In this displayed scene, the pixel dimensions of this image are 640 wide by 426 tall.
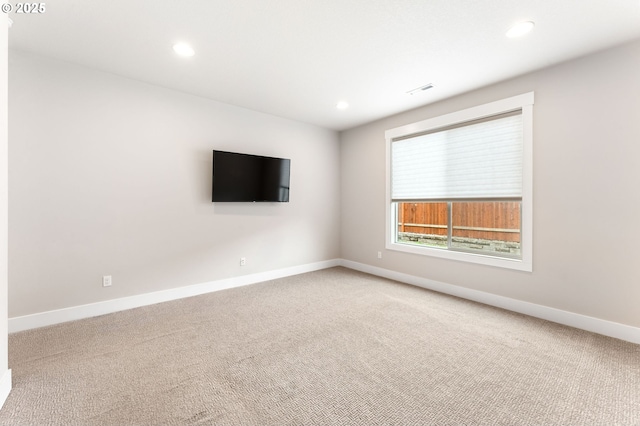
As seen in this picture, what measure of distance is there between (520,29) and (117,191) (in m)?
4.35

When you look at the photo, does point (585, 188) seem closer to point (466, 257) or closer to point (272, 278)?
point (466, 257)

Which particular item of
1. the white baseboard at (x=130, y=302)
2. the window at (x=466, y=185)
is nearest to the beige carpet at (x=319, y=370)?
the white baseboard at (x=130, y=302)

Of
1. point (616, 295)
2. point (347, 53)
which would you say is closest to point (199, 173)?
point (347, 53)

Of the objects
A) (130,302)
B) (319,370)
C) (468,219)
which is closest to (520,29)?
(468,219)

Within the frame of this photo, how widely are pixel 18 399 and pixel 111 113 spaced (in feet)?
9.12

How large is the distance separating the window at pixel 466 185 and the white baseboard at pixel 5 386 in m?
4.34

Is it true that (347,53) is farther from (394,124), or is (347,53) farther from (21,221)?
(21,221)

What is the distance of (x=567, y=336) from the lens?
2.61 meters

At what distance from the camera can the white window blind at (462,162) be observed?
130 inches

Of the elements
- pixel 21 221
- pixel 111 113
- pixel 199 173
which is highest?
pixel 111 113

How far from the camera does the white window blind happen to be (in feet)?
10.9

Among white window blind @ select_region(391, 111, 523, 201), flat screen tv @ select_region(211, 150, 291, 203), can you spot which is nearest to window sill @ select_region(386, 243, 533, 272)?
white window blind @ select_region(391, 111, 523, 201)

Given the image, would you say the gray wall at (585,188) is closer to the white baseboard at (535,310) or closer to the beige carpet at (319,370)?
the white baseboard at (535,310)

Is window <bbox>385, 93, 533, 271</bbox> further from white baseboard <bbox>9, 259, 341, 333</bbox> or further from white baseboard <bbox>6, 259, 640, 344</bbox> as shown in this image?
white baseboard <bbox>9, 259, 341, 333</bbox>
